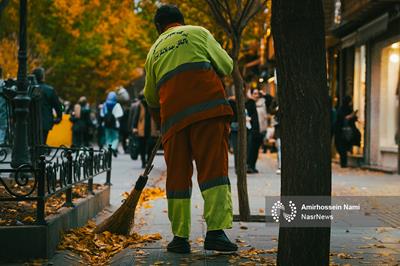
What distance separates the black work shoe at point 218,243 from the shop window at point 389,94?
49.9ft

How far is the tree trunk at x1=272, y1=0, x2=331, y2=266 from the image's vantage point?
5188 mm

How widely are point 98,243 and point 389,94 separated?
15.7m

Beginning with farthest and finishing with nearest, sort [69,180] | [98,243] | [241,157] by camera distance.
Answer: [241,157] → [69,180] → [98,243]

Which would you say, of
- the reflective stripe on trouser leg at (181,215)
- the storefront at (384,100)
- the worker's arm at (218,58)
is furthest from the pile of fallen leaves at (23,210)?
the storefront at (384,100)

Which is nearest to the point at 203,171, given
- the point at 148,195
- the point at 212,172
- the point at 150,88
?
the point at 212,172

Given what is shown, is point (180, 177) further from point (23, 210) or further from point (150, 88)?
point (23, 210)

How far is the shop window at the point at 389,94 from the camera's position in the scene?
2178 cm

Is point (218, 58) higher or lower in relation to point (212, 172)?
higher

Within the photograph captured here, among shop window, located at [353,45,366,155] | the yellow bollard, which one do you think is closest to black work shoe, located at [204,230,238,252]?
shop window, located at [353,45,366,155]

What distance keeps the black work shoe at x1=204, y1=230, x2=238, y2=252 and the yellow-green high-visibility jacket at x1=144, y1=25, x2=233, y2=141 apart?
0.82 metres

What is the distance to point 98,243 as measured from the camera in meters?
7.72

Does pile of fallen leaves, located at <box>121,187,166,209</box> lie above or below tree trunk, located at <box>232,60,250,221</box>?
below

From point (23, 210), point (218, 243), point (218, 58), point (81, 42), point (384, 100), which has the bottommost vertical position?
point (218, 243)

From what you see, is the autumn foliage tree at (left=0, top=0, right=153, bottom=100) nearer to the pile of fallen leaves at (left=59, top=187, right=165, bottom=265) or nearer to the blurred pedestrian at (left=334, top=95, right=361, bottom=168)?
the blurred pedestrian at (left=334, top=95, right=361, bottom=168)
